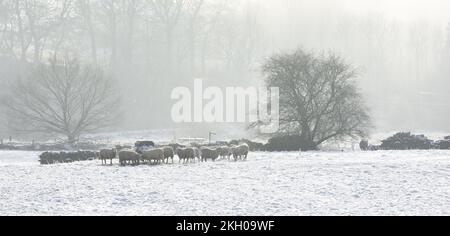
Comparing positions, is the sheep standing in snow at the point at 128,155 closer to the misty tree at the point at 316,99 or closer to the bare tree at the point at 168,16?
the misty tree at the point at 316,99

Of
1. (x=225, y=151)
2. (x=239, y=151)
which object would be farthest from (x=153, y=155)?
(x=239, y=151)

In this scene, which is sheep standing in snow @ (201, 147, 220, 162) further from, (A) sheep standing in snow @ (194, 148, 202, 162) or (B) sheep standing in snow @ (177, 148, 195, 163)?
(B) sheep standing in snow @ (177, 148, 195, 163)

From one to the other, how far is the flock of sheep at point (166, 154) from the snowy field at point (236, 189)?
98.2 inches

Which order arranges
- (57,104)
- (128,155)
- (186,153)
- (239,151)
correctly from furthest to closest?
(57,104) → (239,151) → (186,153) → (128,155)

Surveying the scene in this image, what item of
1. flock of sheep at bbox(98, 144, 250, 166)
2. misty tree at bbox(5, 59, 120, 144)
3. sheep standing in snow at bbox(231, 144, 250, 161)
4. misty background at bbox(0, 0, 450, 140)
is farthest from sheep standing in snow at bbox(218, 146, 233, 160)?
misty background at bbox(0, 0, 450, 140)

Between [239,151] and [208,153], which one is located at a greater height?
[239,151]

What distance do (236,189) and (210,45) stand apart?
305 ft

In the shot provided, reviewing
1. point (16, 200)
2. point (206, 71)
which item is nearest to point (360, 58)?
point (206, 71)

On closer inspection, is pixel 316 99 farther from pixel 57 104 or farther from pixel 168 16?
pixel 168 16

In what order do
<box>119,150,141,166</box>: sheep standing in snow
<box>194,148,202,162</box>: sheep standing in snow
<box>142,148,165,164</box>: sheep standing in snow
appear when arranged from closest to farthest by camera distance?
<box>119,150,141,166</box>: sheep standing in snow < <box>142,148,165,164</box>: sheep standing in snow < <box>194,148,202,162</box>: sheep standing in snow

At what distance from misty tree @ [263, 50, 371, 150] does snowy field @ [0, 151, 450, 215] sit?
18.6 metres

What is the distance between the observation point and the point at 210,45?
117 metres

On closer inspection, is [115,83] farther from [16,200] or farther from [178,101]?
[16,200]

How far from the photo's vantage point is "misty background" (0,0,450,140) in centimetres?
9500
